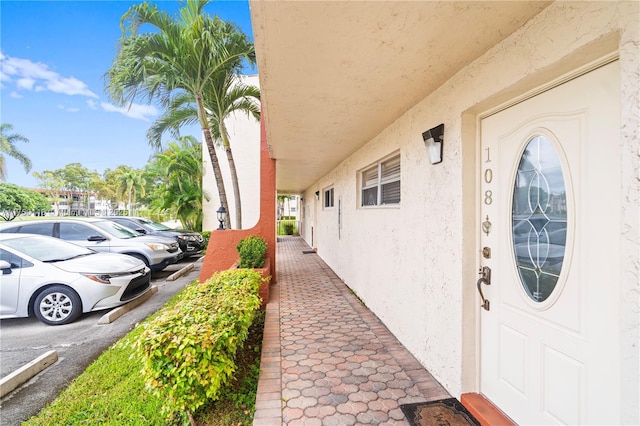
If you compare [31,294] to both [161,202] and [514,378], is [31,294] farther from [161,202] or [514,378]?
[161,202]

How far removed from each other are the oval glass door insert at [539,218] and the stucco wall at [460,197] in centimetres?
39

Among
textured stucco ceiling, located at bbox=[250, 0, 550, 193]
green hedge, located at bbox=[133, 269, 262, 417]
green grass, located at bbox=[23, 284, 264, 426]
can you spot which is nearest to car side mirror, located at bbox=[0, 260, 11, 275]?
green grass, located at bbox=[23, 284, 264, 426]

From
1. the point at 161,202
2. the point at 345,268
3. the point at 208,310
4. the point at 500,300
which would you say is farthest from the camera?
the point at 161,202

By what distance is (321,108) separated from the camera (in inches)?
135

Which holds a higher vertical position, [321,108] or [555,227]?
[321,108]

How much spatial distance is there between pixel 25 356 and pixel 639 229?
5.97 metres

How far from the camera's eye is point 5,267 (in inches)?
174

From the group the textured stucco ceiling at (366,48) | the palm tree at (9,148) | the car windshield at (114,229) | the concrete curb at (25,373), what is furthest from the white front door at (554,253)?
the palm tree at (9,148)

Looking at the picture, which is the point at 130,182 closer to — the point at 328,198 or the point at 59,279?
the point at 328,198

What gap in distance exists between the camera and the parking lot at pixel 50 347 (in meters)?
2.74

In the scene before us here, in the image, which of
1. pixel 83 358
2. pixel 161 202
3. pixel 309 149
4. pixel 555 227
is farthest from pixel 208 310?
pixel 161 202

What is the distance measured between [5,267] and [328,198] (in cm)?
759

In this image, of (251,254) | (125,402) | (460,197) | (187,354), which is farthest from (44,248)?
(460,197)

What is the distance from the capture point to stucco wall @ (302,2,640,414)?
122 cm
